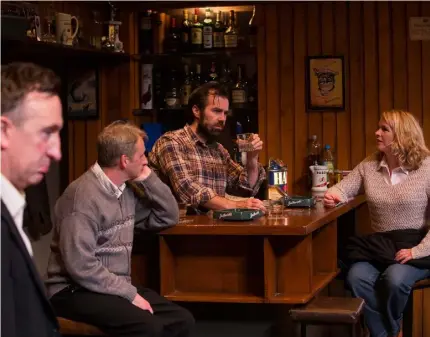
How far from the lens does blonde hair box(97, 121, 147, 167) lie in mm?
2963

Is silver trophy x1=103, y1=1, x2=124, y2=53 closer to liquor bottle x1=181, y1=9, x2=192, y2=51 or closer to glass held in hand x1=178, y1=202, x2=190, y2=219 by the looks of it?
liquor bottle x1=181, y1=9, x2=192, y2=51

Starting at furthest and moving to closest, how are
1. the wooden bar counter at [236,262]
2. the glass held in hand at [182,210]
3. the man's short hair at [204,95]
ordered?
the man's short hair at [204,95]
the glass held in hand at [182,210]
the wooden bar counter at [236,262]

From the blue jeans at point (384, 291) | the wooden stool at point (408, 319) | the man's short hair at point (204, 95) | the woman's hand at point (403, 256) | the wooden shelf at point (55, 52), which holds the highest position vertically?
the wooden shelf at point (55, 52)

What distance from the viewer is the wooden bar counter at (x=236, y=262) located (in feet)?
10.4

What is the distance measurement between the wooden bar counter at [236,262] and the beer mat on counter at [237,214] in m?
0.03

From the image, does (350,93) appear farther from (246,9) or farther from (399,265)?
(399,265)

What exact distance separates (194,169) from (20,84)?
7.60 feet

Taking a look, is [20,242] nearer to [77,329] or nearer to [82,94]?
[77,329]

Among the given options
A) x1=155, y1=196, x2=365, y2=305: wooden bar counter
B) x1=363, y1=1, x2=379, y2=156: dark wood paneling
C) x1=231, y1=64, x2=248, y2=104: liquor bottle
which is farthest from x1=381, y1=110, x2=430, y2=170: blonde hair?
x1=231, y1=64, x2=248, y2=104: liquor bottle

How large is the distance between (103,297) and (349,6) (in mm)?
3099

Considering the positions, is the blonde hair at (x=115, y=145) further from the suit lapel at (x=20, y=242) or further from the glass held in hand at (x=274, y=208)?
the suit lapel at (x=20, y=242)

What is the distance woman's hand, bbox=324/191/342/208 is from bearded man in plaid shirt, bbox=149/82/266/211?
1.37 feet

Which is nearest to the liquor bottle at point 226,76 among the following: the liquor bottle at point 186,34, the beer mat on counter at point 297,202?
the liquor bottle at point 186,34

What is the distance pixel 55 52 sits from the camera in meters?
4.71
